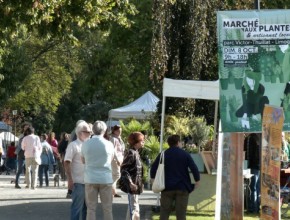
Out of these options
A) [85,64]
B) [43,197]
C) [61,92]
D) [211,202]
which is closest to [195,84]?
[211,202]

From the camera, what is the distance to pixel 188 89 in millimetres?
18828

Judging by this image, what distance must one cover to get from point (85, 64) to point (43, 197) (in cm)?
3045

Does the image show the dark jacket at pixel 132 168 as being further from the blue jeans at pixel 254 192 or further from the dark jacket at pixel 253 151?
the dark jacket at pixel 253 151

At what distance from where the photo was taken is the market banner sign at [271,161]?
37.2 ft

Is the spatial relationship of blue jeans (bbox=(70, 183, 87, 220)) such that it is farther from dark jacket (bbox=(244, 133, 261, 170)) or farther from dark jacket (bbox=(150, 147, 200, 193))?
dark jacket (bbox=(244, 133, 261, 170))

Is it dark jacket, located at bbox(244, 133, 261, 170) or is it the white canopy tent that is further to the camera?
dark jacket, located at bbox(244, 133, 261, 170)

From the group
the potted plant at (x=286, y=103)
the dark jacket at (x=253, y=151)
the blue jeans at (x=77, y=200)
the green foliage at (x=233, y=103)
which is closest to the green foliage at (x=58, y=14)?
the dark jacket at (x=253, y=151)

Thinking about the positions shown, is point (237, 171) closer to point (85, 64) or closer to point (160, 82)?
point (160, 82)

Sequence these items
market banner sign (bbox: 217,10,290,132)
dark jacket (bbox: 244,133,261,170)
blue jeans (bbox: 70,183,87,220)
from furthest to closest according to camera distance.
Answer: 1. dark jacket (bbox: 244,133,261,170)
2. blue jeans (bbox: 70,183,87,220)
3. market banner sign (bbox: 217,10,290,132)

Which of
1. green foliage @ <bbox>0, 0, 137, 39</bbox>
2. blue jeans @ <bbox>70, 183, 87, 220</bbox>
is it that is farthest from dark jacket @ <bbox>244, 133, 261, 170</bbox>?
blue jeans @ <bbox>70, 183, 87, 220</bbox>

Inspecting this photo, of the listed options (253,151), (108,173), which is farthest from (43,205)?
(108,173)

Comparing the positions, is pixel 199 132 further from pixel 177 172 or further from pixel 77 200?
pixel 177 172

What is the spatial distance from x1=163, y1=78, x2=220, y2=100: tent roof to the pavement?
2416mm

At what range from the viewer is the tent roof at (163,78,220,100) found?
1873 cm
